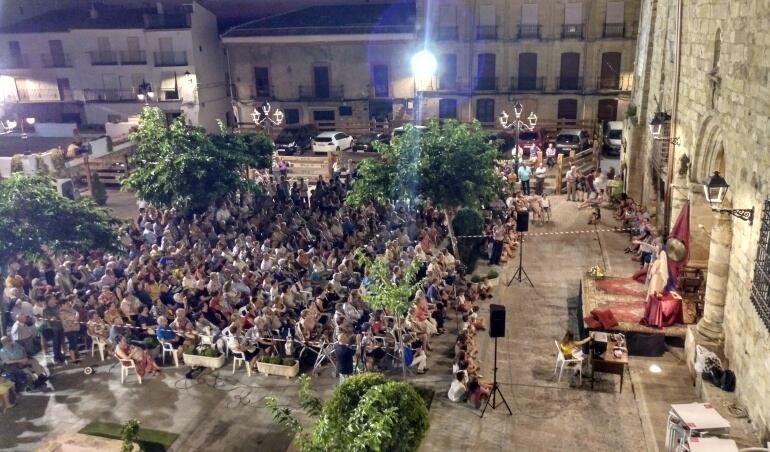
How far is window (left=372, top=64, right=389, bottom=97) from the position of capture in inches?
1473

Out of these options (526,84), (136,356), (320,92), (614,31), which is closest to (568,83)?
(526,84)

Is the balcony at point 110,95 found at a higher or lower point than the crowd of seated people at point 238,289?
higher

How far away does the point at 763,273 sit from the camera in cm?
904

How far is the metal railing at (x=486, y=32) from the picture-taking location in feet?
112

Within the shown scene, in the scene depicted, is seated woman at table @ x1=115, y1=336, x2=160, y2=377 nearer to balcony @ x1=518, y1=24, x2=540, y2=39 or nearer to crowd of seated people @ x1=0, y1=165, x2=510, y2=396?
crowd of seated people @ x1=0, y1=165, x2=510, y2=396

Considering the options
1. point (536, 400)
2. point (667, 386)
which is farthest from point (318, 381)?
point (667, 386)

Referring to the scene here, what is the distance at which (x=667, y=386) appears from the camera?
11.9 meters

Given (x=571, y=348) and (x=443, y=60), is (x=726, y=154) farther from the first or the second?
(x=443, y=60)

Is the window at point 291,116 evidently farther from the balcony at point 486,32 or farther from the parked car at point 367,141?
the balcony at point 486,32

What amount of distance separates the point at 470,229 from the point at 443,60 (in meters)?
19.1

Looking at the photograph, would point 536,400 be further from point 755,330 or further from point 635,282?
point 635,282

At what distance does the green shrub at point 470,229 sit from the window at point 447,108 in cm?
1809

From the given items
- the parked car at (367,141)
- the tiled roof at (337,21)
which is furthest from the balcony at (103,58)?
the parked car at (367,141)

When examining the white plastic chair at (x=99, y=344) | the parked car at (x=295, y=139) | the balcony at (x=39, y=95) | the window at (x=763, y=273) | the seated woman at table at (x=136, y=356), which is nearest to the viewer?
the window at (x=763, y=273)
